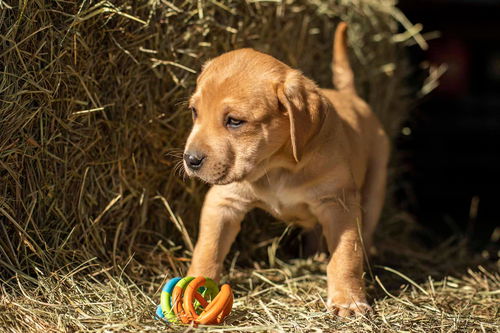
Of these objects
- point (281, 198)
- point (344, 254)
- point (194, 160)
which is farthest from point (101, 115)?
point (344, 254)

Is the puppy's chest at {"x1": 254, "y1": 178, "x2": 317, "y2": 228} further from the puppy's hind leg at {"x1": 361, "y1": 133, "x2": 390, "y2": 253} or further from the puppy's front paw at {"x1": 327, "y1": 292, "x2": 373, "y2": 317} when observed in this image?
the puppy's hind leg at {"x1": 361, "y1": 133, "x2": 390, "y2": 253}

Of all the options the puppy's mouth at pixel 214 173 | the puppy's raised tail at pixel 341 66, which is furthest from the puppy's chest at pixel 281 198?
the puppy's raised tail at pixel 341 66

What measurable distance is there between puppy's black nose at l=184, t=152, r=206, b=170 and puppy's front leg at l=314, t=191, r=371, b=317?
91cm

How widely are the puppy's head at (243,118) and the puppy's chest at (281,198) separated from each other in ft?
0.87

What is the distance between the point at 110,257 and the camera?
13.9ft

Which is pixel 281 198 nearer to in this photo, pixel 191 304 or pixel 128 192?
pixel 191 304

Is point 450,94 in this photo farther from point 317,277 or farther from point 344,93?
point 317,277

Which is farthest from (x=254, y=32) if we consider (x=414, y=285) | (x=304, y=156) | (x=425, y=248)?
(x=425, y=248)

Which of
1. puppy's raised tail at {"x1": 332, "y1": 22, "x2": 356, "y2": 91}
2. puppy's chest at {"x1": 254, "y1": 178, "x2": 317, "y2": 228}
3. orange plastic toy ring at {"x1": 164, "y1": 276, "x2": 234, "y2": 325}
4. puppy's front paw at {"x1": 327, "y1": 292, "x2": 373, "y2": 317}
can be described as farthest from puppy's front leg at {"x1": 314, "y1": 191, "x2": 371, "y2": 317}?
puppy's raised tail at {"x1": 332, "y1": 22, "x2": 356, "y2": 91}

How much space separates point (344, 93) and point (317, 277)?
4.84 feet

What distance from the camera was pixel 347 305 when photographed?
366 centimetres

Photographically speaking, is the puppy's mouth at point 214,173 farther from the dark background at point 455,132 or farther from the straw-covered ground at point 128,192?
the dark background at point 455,132

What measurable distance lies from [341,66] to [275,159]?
167 centimetres

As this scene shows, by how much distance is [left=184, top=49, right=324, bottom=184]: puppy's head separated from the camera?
3424 mm
